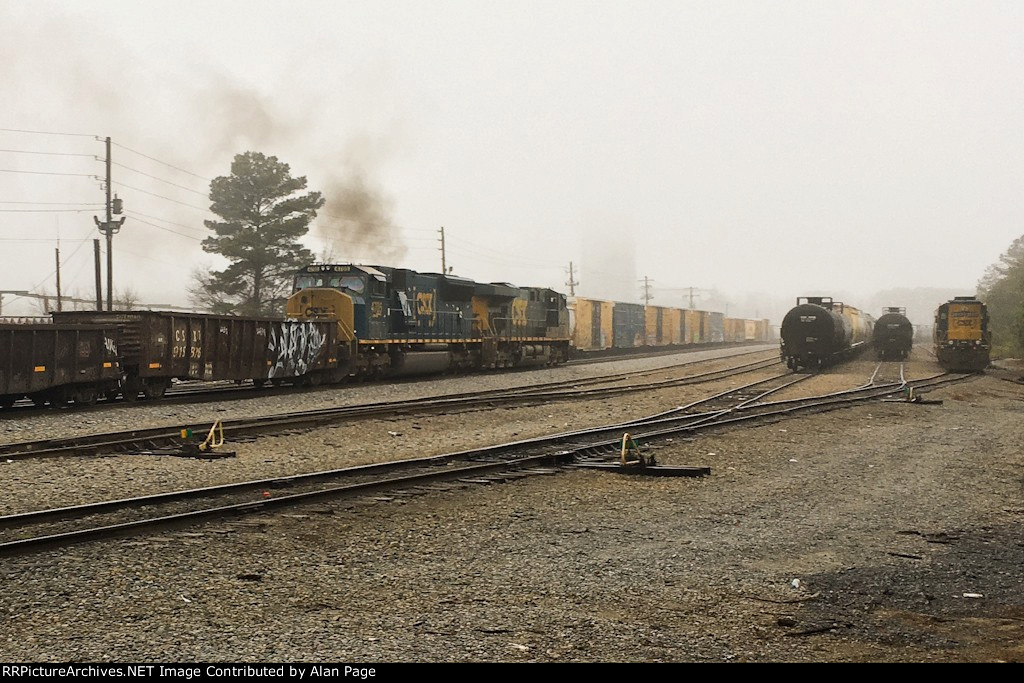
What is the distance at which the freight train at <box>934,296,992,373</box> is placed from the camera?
108ft

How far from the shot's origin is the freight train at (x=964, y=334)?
32.8 metres

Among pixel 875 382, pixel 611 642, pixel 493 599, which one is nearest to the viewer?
pixel 611 642

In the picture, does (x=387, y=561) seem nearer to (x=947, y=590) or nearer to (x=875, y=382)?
(x=947, y=590)

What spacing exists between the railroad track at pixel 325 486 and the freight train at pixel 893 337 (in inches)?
1254

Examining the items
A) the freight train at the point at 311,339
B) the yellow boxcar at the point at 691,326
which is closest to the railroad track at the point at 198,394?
the freight train at the point at 311,339

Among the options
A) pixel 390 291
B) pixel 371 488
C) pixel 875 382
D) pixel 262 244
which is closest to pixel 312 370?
pixel 390 291

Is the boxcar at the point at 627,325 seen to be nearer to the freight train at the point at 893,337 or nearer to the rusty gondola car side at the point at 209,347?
the freight train at the point at 893,337

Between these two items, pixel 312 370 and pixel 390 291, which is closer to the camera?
pixel 312 370

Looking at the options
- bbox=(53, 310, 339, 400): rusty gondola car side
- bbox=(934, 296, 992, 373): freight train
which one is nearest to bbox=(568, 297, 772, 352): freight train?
bbox=(934, 296, 992, 373): freight train

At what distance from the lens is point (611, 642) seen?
479 cm

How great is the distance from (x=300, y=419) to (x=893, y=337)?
37512mm

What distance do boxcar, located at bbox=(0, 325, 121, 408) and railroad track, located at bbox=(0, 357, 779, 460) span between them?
405 centimetres
